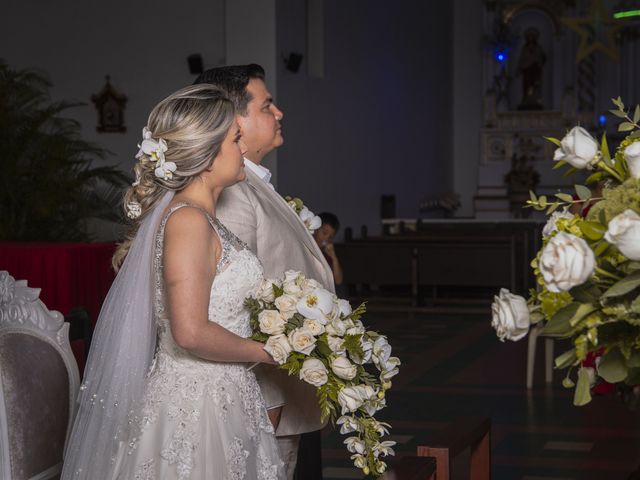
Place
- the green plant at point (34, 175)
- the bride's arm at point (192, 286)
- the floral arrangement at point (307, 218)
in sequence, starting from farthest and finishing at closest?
the green plant at point (34, 175) → the floral arrangement at point (307, 218) → the bride's arm at point (192, 286)

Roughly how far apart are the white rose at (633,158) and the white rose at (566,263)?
213mm

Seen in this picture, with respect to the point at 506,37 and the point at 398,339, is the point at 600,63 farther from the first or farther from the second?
the point at 398,339

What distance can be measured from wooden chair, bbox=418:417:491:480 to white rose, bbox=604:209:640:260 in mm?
1309

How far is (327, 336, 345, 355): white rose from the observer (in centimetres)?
273

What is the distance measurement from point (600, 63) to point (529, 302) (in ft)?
69.7

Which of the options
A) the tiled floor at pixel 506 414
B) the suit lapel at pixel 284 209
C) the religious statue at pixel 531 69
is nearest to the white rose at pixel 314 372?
the suit lapel at pixel 284 209

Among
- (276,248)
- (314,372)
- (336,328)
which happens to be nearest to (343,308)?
(336,328)

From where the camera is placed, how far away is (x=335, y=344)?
273cm

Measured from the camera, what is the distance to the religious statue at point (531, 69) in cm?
2212

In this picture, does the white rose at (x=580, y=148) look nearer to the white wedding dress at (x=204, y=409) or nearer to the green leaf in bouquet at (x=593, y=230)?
the green leaf in bouquet at (x=593, y=230)

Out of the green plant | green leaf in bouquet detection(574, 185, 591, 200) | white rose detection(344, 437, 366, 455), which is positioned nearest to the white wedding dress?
white rose detection(344, 437, 366, 455)

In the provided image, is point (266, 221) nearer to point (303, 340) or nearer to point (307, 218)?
point (307, 218)

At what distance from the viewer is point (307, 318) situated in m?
2.73

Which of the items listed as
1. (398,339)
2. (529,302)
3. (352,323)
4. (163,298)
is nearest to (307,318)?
(352,323)
